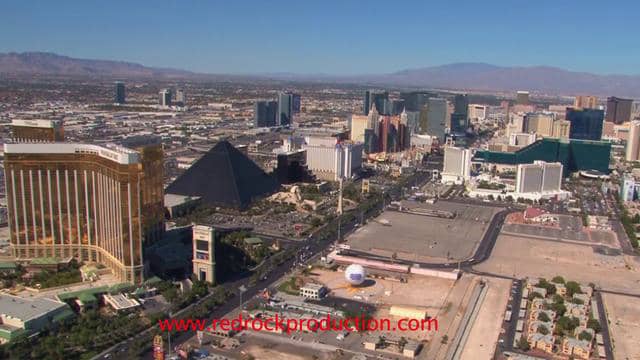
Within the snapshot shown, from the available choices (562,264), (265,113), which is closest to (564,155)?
(562,264)

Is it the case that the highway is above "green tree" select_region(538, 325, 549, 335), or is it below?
below

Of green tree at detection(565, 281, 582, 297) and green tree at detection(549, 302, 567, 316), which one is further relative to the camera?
green tree at detection(565, 281, 582, 297)

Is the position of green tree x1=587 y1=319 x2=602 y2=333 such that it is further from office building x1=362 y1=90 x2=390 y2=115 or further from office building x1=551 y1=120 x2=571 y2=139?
office building x1=362 y1=90 x2=390 y2=115

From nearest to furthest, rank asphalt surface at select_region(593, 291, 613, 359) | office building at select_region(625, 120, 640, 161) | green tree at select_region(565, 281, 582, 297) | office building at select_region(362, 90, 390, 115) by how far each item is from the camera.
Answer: asphalt surface at select_region(593, 291, 613, 359) → green tree at select_region(565, 281, 582, 297) → office building at select_region(625, 120, 640, 161) → office building at select_region(362, 90, 390, 115)

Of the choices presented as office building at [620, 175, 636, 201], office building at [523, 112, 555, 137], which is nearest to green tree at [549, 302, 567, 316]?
office building at [620, 175, 636, 201]

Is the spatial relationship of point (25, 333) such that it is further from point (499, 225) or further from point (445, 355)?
point (499, 225)

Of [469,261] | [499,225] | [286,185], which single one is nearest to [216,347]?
[469,261]

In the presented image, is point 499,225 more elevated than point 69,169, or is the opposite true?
point 69,169
